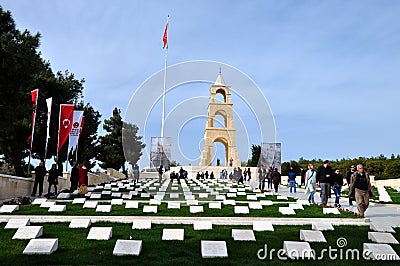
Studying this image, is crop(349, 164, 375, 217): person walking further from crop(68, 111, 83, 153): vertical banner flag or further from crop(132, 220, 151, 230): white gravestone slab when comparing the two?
crop(68, 111, 83, 153): vertical banner flag

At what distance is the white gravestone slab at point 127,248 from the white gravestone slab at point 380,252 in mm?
4020

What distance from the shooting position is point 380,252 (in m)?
6.93

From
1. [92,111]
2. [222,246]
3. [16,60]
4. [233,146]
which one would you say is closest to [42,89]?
[92,111]

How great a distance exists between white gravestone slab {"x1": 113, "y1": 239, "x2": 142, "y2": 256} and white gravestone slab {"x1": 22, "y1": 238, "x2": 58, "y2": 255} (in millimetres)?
1083

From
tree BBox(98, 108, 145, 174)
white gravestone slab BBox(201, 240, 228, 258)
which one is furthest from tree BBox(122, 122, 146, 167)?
white gravestone slab BBox(201, 240, 228, 258)

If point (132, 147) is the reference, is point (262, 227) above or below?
below

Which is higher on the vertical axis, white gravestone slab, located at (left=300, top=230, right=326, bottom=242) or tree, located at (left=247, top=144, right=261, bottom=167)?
tree, located at (left=247, top=144, right=261, bottom=167)

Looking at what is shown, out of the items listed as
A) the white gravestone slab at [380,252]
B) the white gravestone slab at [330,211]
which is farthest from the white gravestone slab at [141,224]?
the white gravestone slab at [330,211]

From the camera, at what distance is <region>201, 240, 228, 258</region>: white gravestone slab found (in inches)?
267

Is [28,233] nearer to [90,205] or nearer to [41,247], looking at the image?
[41,247]

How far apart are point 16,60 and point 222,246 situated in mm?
11643

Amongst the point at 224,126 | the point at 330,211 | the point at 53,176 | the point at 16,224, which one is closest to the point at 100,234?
the point at 16,224

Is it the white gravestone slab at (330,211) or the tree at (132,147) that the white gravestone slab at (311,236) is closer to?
the white gravestone slab at (330,211)

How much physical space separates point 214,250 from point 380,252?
2.91 metres
